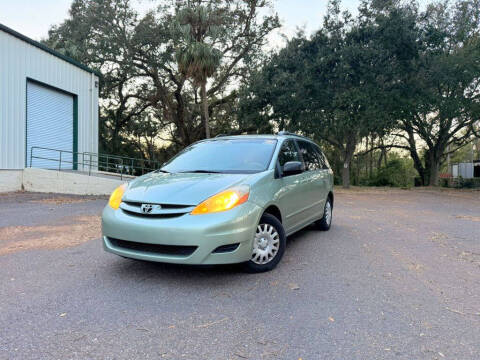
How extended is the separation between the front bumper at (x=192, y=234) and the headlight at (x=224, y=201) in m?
0.05

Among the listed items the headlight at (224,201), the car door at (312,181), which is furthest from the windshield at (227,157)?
the car door at (312,181)

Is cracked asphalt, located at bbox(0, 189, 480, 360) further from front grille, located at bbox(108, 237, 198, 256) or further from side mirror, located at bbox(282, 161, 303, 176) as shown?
side mirror, located at bbox(282, 161, 303, 176)

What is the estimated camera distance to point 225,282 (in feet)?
12.4

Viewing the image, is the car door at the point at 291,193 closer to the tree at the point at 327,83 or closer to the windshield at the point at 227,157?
the windshield at the point at 227,157

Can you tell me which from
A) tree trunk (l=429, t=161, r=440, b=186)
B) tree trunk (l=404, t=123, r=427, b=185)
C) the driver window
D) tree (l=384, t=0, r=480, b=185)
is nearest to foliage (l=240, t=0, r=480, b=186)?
tree (l=384, t=0, r=480, b=185)

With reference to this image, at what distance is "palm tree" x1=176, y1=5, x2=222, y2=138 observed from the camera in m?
17.4

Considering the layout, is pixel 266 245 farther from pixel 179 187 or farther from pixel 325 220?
pixel 325 220

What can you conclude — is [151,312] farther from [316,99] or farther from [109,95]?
[109,95]

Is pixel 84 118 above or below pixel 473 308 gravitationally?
above

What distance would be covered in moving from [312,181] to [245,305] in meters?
2.91

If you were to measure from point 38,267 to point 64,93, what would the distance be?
553 inches

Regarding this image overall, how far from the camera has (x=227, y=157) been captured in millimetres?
4840

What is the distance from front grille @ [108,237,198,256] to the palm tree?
15.0 metres

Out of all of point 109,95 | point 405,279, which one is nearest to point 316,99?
point 109,95
